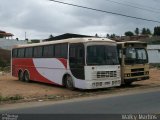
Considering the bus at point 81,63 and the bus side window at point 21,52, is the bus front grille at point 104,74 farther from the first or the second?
the bus side window at point 21,52

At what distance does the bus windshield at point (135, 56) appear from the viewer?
23553mm

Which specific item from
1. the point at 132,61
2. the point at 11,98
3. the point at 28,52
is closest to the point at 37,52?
the point at 28,52

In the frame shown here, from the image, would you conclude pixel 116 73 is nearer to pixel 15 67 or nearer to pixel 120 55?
pixel 120 55

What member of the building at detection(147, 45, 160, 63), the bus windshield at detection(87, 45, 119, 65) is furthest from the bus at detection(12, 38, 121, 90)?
the building at detection(147, 45, 160, 63)

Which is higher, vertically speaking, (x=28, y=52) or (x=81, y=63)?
(x=28, y=52)

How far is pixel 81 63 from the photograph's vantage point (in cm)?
2061

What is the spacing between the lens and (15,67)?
29688 millimetres

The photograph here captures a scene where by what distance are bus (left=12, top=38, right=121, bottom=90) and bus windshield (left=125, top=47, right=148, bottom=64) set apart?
1709 mm

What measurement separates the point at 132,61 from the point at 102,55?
11.0 feet

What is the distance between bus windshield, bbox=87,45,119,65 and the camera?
2062 centimetres

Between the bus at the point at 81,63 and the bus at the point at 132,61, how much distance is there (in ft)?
4.62

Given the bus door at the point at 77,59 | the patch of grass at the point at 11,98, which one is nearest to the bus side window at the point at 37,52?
the bus door at the point at 77,59

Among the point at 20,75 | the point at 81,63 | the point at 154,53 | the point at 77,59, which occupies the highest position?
the point at 154,53

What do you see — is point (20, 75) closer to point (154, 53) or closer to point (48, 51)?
point (48, 51)
